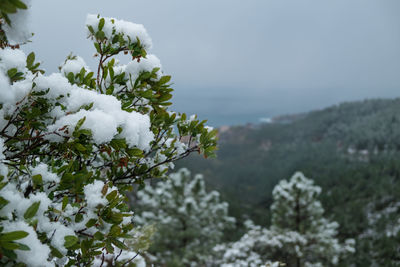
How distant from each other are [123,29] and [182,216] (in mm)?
13289

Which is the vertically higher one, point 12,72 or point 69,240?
point 12,72

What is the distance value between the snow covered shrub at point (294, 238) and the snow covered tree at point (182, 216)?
9.40 feet

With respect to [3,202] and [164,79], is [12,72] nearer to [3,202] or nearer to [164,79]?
[3,202]

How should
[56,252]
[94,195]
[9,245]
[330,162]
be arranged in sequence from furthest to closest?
1. [330,162]
2. [94,195]
3. [56,252]
4. [9,245]

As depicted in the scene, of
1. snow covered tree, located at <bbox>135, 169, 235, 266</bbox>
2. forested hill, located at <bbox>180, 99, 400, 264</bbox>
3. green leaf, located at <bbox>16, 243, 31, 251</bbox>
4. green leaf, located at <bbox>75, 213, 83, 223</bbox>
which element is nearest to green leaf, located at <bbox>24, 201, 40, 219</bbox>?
green leaf, located at <bbox>16, 243, 31, 251</bbox>

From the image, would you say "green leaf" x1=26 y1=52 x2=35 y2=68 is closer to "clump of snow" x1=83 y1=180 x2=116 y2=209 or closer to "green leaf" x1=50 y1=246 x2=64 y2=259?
"clump of snow" x1=83 y1=180 x2=116 y2=209

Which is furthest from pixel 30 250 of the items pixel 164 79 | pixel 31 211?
pixel 164 79

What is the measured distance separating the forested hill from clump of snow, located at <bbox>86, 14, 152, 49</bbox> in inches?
48.9

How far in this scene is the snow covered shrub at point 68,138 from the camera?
1.15 meters

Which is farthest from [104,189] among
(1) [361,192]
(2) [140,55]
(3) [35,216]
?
(1) [361,192]

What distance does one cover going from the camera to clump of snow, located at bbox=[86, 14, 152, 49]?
77.9 inches

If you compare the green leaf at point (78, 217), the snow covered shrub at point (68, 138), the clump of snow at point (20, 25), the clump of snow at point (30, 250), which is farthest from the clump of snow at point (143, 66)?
the clump of snow at point (30, 250)

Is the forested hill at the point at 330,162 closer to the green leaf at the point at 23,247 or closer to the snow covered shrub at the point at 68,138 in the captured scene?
the snow covered shrub at the point at 68,138

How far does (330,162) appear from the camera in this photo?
6312 cm
